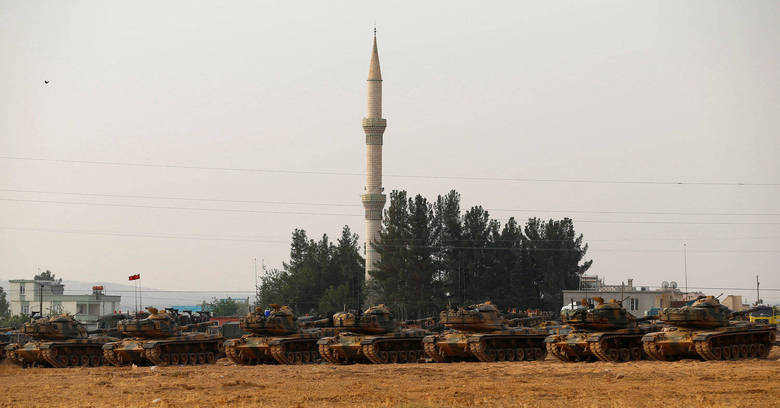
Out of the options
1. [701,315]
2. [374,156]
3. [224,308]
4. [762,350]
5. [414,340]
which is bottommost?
[762,350]

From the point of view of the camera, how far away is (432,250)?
8694 cm

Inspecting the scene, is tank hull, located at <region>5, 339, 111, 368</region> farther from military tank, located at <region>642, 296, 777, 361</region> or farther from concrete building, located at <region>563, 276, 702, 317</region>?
concrete building, located at <region>563, 276, 702, 317</region>

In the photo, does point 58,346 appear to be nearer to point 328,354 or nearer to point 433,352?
point 328,354

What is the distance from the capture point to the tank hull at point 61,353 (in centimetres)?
4566

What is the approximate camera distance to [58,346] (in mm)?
45750

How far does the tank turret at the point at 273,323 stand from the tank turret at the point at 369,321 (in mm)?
2424

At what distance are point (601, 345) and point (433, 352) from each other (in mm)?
6878

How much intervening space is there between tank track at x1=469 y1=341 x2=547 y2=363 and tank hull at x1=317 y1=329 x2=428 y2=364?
3506 mm

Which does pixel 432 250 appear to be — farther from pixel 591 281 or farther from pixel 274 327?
pixel 274 327

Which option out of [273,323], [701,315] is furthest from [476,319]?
[701,315]

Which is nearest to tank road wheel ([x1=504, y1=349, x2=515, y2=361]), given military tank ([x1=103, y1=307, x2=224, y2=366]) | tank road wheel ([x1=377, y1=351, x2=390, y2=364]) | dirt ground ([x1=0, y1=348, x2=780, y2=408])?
dirt ground ([x1=0, y1=348, x2=780, y2=408])

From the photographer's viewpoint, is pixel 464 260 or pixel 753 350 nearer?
pixel 753 350

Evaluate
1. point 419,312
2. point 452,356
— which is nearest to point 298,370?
point 452,356

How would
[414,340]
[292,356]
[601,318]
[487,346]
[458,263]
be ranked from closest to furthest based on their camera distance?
[601,318] < [487,346] < [414,340] < [292,356] < [458,263]
